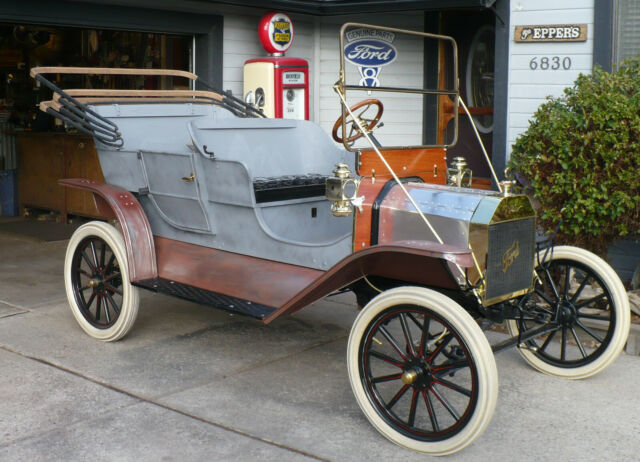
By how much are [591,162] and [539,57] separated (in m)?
1.76

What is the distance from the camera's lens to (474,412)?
3.05 meters

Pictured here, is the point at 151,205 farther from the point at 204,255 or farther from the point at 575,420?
the point at 575,420

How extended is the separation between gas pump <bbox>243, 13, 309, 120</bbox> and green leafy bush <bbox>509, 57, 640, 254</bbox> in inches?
116

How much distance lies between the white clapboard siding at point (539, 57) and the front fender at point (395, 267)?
3365 mm

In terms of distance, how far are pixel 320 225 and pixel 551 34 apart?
3.01 metres

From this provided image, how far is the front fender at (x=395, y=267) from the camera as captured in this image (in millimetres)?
3197

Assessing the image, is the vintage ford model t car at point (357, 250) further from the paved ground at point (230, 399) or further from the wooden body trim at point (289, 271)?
the paved ground at point (230, 399)

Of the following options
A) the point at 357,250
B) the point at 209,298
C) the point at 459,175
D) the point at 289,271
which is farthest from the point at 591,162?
the point at 209,298

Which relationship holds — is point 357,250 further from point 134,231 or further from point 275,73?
point 275,73

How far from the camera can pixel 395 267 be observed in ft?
11.6

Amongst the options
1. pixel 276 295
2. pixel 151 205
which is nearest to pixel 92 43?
pixel 151 205

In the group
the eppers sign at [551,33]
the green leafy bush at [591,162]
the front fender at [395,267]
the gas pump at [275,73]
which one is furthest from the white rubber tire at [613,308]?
the gas pump at [275,73]

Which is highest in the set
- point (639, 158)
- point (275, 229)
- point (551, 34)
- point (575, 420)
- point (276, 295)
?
point (551, 34)

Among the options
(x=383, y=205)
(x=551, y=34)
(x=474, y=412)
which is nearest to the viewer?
(x=474, y=412)
